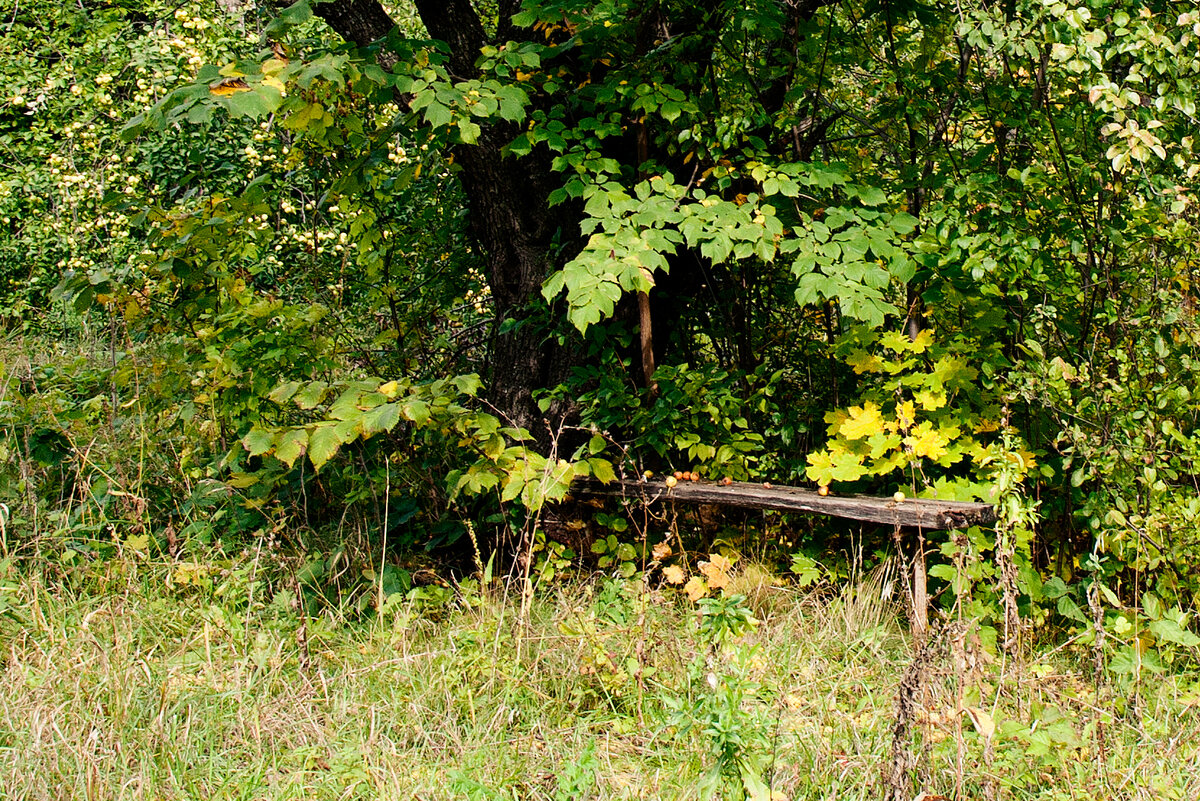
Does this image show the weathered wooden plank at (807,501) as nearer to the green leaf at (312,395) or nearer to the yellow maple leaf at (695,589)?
the yellow maple leaf at (695,589)

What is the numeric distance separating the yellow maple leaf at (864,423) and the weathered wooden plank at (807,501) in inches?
9.2

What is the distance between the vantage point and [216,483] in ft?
13.9

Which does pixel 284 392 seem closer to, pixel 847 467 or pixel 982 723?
pixel 847 467

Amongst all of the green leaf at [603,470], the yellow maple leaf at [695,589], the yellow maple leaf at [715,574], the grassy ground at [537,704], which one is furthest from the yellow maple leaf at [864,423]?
the green leaf at [603,470]

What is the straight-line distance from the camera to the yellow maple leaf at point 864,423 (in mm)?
3771

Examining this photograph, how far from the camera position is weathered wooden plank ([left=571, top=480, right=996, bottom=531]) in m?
3.48

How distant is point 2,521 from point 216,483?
795 millimetres

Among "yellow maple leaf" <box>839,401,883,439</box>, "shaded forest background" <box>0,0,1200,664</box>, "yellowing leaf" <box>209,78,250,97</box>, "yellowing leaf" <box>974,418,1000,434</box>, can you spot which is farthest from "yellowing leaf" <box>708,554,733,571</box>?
"yellowing leaf" <box>209,78,250,97</box>

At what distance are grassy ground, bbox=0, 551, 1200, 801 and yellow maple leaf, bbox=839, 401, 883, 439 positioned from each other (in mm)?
542

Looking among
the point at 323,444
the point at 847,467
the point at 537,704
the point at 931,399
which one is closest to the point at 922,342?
the point at 931,399

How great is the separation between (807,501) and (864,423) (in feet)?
1.18

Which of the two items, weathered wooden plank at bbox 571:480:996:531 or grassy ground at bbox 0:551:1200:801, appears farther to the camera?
weathered wooden plank at bbox 571:480:996:531

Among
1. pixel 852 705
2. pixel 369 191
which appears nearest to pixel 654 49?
pixel 369 191

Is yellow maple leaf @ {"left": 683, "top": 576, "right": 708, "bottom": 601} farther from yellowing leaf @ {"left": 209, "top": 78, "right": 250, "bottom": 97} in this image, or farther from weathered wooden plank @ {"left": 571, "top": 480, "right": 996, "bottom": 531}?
yellowing leaf @ {"left": 209, "top": 78, "right": 250, "bottom": 97}
